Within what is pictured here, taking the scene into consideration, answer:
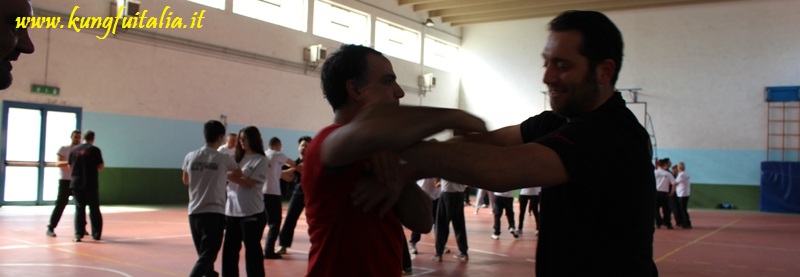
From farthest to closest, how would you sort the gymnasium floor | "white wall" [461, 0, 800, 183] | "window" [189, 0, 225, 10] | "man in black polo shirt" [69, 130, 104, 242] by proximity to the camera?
1. "white wall" [461, 0, 800, 183]
2. "window" [189, 0, 225, 10]
3. "man in black polo shirt" [69, 130, 104, 242]
4. the gymnasium floor

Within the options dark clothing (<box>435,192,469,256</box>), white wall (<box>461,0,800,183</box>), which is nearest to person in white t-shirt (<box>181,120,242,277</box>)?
dark clothing (<box>435,192,469,256</box>)

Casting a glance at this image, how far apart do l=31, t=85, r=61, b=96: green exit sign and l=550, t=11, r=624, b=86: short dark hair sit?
14.4 metres

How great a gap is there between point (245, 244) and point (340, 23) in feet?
50.6

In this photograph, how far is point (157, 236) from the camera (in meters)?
9.66

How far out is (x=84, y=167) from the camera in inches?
359

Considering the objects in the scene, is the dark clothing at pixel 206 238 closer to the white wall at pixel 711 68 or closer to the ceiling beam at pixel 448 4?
the ceiling beam at pixel 448 4

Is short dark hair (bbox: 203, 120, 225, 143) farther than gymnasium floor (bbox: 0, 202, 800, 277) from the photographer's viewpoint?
No

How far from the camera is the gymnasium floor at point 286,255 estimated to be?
711 cm

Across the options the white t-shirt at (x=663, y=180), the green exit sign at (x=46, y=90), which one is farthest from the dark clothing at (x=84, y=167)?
the white t-shirt at (x=663, y=180)

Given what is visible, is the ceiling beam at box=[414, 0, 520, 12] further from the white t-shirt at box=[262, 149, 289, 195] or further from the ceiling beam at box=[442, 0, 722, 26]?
the white t-shirt at box=[262, 149, 289, 195]

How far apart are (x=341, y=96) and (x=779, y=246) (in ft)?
36.8

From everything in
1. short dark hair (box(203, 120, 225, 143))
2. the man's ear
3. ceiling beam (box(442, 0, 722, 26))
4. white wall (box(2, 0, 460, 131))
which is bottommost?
short dark hair (box(203, 120, 225, 143))

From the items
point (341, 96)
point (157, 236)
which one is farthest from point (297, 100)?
point (341, 96)

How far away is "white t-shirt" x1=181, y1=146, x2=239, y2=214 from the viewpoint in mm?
5699
